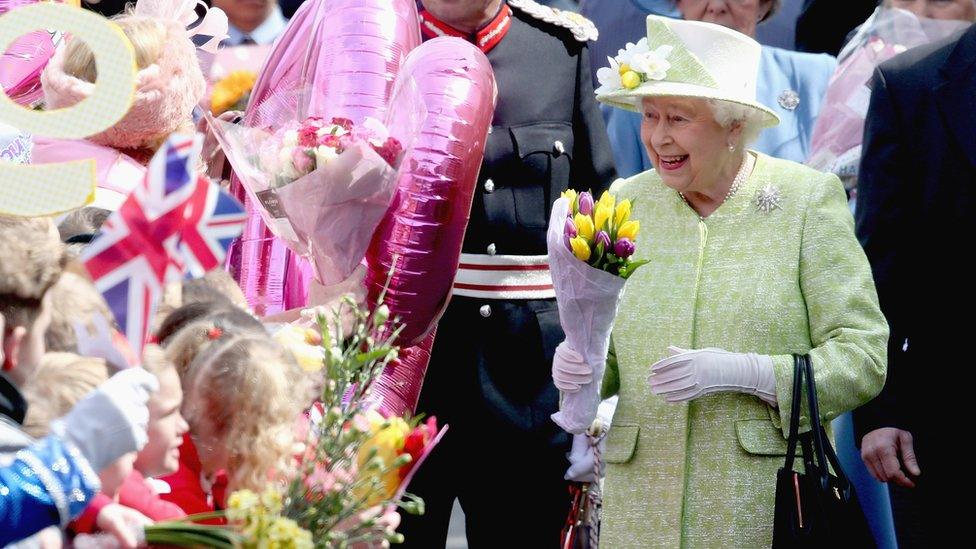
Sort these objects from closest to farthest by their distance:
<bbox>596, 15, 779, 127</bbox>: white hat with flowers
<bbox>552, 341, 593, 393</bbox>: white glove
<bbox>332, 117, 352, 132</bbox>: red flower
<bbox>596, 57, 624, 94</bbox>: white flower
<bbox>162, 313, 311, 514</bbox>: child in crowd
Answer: <bbox>162, 313, 311, 514</bbox>: child in crowd → <bbox>332, 117, 352, 132</bbox>: red flower → <bbox>552, 341, 593, 393</bbox>: white glove → <bbox>596, 15, 779, 127</bbox>: white hat with flowers → <bbox>596, 57, 624, 94</bbox>: white flower

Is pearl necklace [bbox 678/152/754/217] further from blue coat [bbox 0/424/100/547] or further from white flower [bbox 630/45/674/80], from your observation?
blue coat [bbox 0/424/100/547]

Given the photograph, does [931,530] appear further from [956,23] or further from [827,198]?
[956,23]

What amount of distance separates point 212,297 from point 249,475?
45 centimetres

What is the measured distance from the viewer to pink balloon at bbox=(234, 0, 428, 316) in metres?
3.80

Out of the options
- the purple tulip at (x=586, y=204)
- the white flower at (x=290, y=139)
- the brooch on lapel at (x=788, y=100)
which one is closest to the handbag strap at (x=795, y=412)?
the purple tulip at (x=586, y=204)

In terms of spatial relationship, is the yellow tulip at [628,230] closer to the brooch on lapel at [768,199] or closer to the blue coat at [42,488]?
the brooch on lapel at [768,199]

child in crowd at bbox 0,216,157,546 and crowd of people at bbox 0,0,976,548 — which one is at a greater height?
child in crowd at bbox 0,216,157,546

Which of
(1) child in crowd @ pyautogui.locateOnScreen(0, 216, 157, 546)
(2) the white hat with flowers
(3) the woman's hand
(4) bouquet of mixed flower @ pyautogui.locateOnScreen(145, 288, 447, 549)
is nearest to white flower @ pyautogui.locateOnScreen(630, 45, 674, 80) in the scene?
(2) the white hat with flowers

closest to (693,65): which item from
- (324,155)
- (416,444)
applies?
(324,155)

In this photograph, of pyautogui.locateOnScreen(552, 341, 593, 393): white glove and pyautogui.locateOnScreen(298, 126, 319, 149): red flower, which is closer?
pyautogui.locateOnScreen(298, 126, 319, 149): red flower

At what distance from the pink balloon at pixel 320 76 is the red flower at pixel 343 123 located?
0.08m

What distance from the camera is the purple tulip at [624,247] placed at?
12.0 ft

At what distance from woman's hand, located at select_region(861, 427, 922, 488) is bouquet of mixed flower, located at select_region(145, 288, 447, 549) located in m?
1.70

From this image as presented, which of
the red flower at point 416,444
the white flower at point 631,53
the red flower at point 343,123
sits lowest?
the red flower at point 416,444
